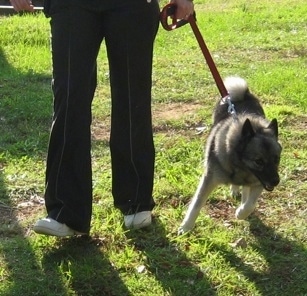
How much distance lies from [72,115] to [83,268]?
0.76m

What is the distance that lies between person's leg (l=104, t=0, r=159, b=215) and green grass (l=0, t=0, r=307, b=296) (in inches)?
10.3

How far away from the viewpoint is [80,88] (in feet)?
10.8

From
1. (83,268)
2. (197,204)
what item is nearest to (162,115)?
(197,204)

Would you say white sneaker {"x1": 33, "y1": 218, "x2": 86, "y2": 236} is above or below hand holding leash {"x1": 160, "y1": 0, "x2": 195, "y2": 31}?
below

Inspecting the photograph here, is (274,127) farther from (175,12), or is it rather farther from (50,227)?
(50,227)

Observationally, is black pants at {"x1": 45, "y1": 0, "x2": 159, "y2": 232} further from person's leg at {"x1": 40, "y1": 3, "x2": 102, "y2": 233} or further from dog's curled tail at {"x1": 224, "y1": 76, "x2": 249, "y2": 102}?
dog's curled tail at {"x1": 224, "y1": 76, "x2": 249, "y2": 102}

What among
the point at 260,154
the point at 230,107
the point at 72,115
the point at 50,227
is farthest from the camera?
the point at 230,107

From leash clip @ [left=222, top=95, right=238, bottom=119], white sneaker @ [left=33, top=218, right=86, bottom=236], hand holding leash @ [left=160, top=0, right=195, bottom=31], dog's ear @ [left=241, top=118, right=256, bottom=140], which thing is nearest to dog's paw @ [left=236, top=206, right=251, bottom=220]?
dog's ear @ [left=241, top=118, right=256, bottom=140]

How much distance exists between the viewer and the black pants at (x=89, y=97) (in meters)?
3.26

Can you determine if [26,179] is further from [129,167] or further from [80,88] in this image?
[80,88]

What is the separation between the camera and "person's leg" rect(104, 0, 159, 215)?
332 centimetres

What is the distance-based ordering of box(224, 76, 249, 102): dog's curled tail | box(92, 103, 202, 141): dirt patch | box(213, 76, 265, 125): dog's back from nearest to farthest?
box(213, 76, 265, 125): dog's back < box(224, 76, 249, 102): dog's curled tail < box(92, 103, 202, 141): dirt patch

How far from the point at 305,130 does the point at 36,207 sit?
2.43 m

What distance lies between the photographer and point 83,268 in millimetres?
3369
